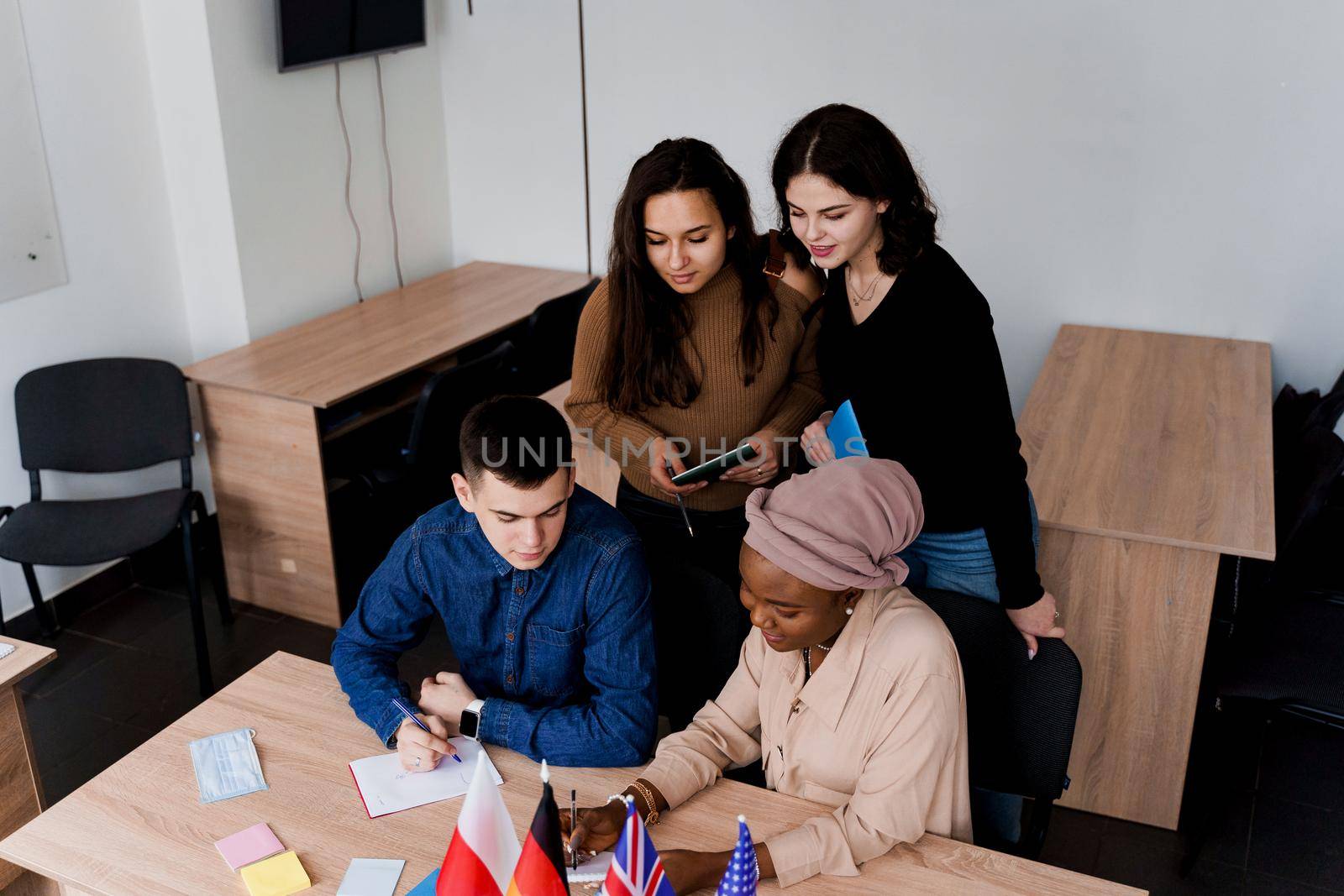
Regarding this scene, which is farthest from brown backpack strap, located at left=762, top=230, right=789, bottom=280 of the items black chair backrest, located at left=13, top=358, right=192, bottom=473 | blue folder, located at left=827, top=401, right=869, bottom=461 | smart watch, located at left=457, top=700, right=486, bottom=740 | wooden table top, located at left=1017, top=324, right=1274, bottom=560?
black chair backrest, located at left=13, top=358, right=192, bottom=473

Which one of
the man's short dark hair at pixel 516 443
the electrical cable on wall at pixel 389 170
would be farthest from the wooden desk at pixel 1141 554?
the electrical cable on wall at pixel 389 170

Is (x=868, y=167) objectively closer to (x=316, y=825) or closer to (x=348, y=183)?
(x=316, y=825)

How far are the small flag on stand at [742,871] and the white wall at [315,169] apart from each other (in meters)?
3.12

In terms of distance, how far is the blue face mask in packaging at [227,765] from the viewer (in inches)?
68.1

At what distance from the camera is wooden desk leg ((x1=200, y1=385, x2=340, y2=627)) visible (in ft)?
11.4

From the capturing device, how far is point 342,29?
13.0 ft

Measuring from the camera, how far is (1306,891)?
255 cm

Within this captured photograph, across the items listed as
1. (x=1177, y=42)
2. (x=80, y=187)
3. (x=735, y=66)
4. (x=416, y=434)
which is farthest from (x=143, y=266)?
(x=1177, y=42)

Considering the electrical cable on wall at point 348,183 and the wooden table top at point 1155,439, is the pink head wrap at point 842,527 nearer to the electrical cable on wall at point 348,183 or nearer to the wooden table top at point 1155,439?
the wooden table top at point 1155,439

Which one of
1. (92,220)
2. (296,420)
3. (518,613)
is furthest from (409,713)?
(92,220)

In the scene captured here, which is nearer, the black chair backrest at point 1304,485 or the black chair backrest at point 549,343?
the black chair backrest at point 1304,485

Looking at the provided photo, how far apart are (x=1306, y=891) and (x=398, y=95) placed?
396cm

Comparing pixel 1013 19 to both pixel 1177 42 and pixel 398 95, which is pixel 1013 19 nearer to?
pixel 1177 42

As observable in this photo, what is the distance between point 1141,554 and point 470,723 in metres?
1.58
